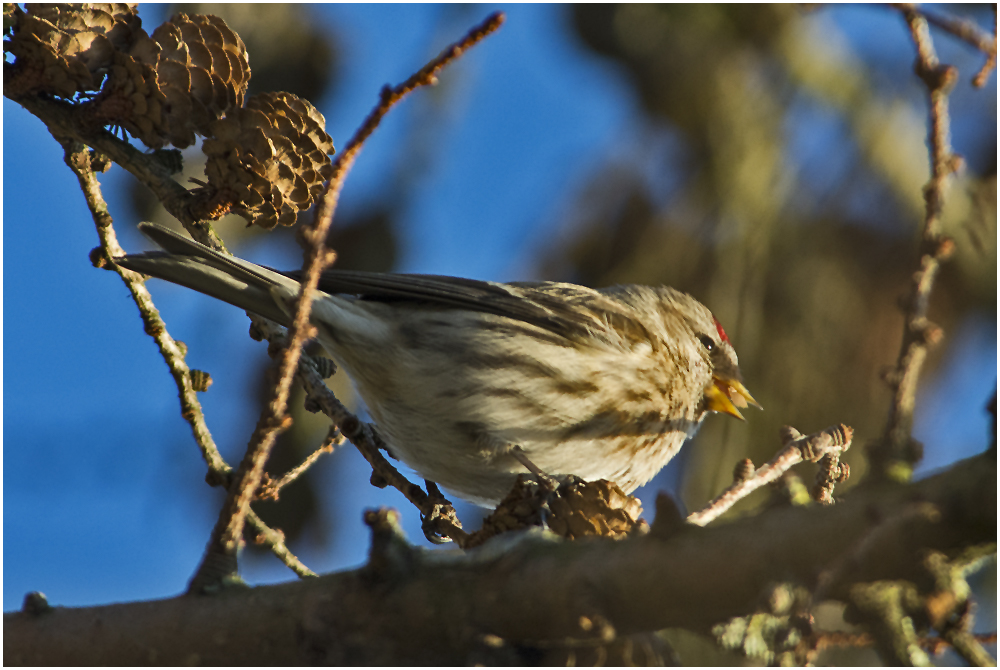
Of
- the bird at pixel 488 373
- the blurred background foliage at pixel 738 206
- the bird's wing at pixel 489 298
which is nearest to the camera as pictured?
the bird at pixel 488 373

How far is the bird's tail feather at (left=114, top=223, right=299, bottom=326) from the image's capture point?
7.61 feet

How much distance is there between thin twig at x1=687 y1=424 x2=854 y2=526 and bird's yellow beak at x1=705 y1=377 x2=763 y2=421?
1180mm

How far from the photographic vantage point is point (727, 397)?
3.36 metres

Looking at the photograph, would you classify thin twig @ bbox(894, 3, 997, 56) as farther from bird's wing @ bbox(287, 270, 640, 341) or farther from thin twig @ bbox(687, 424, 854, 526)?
bird's wing @ bbox(287, 270, 640, 341)

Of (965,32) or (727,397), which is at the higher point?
(727,397)

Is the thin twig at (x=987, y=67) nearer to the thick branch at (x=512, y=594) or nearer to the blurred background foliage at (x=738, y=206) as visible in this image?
the thick branch at (x=512, y=594)

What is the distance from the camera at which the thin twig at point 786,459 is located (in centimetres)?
196

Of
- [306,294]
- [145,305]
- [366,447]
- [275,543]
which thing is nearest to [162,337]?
[145,305]

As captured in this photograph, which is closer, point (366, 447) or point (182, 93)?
point (182, 93)

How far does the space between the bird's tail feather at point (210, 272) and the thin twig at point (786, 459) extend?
1303 millimetres

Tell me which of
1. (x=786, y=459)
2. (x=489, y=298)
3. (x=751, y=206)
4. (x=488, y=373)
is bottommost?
(x=786, y=459)

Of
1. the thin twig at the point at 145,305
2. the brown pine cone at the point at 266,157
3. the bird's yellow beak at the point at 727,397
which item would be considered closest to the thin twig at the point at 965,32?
the brown pine cone at the point at 266,157

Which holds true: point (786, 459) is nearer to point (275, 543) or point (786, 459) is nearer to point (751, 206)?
point (275, 543)

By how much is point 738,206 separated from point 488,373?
282 cm
